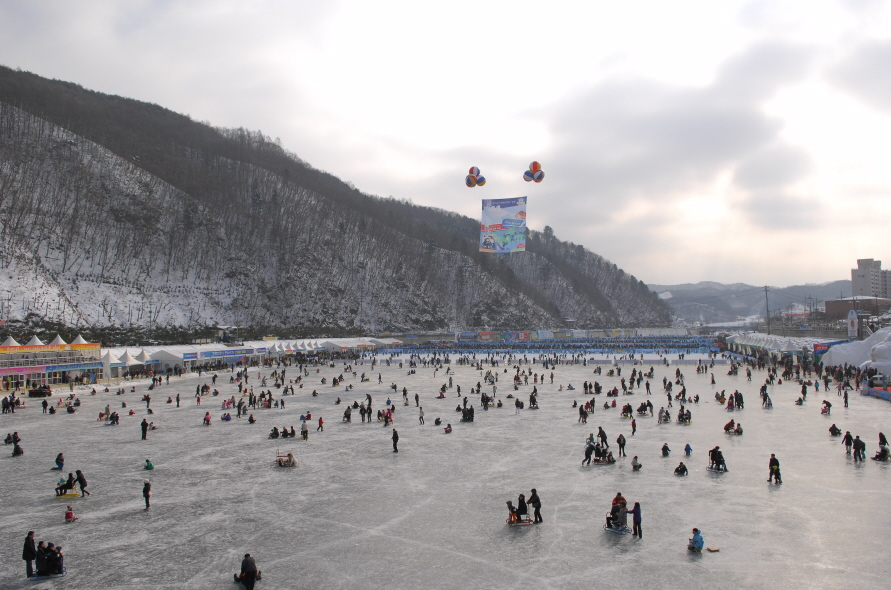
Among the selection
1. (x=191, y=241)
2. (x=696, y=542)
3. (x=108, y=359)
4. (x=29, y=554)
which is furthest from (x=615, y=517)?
(x=191, y=241)

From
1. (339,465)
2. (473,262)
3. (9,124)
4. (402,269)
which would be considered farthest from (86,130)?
(339,465)

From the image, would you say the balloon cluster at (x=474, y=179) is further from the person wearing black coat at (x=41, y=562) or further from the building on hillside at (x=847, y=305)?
the building on hillside at (x=847, y=305)

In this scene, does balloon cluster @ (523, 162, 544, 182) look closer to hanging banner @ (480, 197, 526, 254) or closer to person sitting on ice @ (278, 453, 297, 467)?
hanging banner @ (480, 197, 526, 254)

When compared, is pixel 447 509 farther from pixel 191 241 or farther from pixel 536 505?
pixel 191 241

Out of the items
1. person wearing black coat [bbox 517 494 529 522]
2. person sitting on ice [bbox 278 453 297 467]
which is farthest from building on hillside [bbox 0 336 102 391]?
person wearing black coat [bbox 517 494 529 522]

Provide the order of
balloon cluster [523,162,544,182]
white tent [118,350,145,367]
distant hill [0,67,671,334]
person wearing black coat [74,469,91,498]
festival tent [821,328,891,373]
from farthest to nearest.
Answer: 1. distant hill [0,67,671,334]
2. white tent [118,350,145,367]
3. balloon cluster [523,162,544,182]
4. festival tent [821,328,891,373]
5. person wearing black coat [74,469,91,498]
